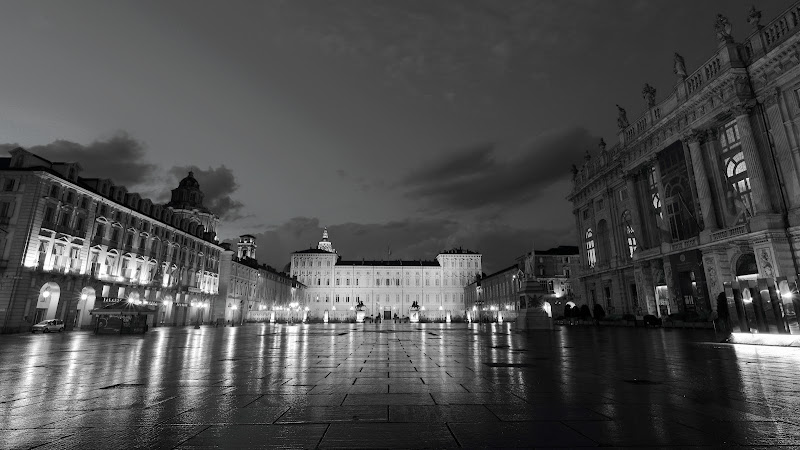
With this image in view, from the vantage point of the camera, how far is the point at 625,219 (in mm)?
54594

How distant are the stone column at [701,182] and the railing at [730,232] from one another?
1188mm

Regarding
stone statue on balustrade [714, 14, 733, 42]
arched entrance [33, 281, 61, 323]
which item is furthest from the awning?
stone statue on balustrade [714, 14, 733, 42]

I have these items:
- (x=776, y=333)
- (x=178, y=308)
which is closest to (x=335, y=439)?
(x=776, y=333)

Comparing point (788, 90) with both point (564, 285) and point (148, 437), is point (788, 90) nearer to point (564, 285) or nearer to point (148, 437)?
point (148, 437)

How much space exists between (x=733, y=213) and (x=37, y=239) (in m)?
65.1

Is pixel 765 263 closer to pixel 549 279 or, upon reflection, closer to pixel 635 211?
pixel 635 211

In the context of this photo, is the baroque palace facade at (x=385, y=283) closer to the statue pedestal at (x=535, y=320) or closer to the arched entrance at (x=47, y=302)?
the arched entrance at (x=47, y=302)

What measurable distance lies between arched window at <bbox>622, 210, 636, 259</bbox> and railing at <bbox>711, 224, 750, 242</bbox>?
51.8ft

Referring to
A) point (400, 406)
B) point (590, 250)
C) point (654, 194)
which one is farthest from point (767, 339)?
point (590, 250)

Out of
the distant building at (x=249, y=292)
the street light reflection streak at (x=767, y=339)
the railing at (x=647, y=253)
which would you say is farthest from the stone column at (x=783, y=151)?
the distant building at (x=249, y=292)

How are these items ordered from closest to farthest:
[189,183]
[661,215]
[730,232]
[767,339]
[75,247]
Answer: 1. [767,339]
2. [730,232]
3. [75,247]
4. [661,215]
5. [189,183]

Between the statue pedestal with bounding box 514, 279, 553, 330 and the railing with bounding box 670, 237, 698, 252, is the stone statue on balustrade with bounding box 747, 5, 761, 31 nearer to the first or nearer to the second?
the railing with bounding box 670, 237, 698, 252

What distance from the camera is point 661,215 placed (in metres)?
47.2

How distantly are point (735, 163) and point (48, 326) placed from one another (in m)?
64.4
